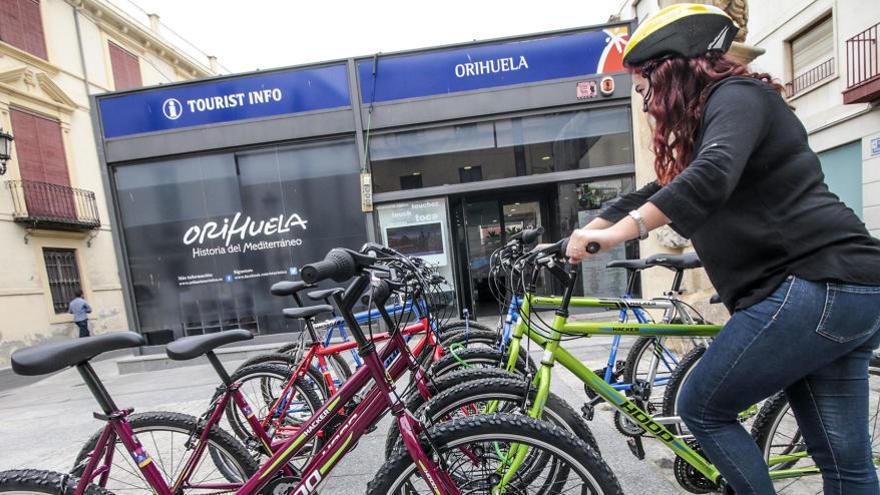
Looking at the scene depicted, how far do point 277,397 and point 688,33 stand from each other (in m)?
3.03

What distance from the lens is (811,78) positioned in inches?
416

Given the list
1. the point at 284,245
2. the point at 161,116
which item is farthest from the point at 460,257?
the point at 161,116

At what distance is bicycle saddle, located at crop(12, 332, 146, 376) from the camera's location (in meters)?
1.43

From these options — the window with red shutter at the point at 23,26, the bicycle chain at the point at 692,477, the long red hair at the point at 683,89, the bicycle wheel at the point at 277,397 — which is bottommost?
the bicycle chain at the point at 692,477

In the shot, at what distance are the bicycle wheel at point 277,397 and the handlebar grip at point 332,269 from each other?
4.98 feet

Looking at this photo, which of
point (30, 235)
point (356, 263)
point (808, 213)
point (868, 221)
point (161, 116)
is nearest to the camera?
point (808, 213)

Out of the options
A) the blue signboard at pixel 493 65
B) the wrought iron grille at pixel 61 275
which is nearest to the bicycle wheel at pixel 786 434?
the blue signboard at pixel 493 65

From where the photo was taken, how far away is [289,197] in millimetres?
7109

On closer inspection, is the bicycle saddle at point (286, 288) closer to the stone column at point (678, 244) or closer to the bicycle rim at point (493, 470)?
the bicycle rim at point (493, 470)

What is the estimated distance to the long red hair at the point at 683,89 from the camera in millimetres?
1216

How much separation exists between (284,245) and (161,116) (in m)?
2.99

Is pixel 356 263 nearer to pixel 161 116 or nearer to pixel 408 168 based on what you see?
pixel 408 168

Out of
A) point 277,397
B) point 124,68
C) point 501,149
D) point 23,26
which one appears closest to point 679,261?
point 277,397

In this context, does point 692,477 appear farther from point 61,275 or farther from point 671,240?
point 61,275
